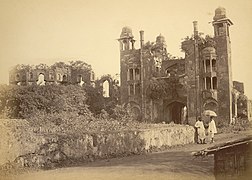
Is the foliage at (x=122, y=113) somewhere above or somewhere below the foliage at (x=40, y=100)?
below

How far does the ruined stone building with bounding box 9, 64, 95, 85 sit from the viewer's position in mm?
3074

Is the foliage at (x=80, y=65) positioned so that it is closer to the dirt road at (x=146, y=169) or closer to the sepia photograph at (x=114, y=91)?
the sepia photograph at (x=114, y=91)

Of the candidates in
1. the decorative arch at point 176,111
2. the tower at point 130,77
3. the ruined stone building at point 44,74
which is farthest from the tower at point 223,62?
the ruined stone building at point 44,74

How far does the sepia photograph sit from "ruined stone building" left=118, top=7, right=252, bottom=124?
0.01 meters

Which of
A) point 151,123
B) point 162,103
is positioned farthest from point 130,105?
point 162,103

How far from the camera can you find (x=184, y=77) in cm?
346

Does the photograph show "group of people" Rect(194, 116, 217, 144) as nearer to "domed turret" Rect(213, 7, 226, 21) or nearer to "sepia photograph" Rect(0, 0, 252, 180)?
"sepia photograph" Rect(0, 0, 252, 180)

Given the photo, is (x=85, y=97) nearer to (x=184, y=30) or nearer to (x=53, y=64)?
(x=53, y=64)

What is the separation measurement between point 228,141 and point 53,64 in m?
1.30

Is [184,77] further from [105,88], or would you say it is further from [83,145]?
[83,145]

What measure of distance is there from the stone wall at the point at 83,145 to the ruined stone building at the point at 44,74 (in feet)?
1.26

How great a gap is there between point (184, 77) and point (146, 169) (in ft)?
3.06

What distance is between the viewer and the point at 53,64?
3.08m

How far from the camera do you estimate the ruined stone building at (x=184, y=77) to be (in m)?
3.08
